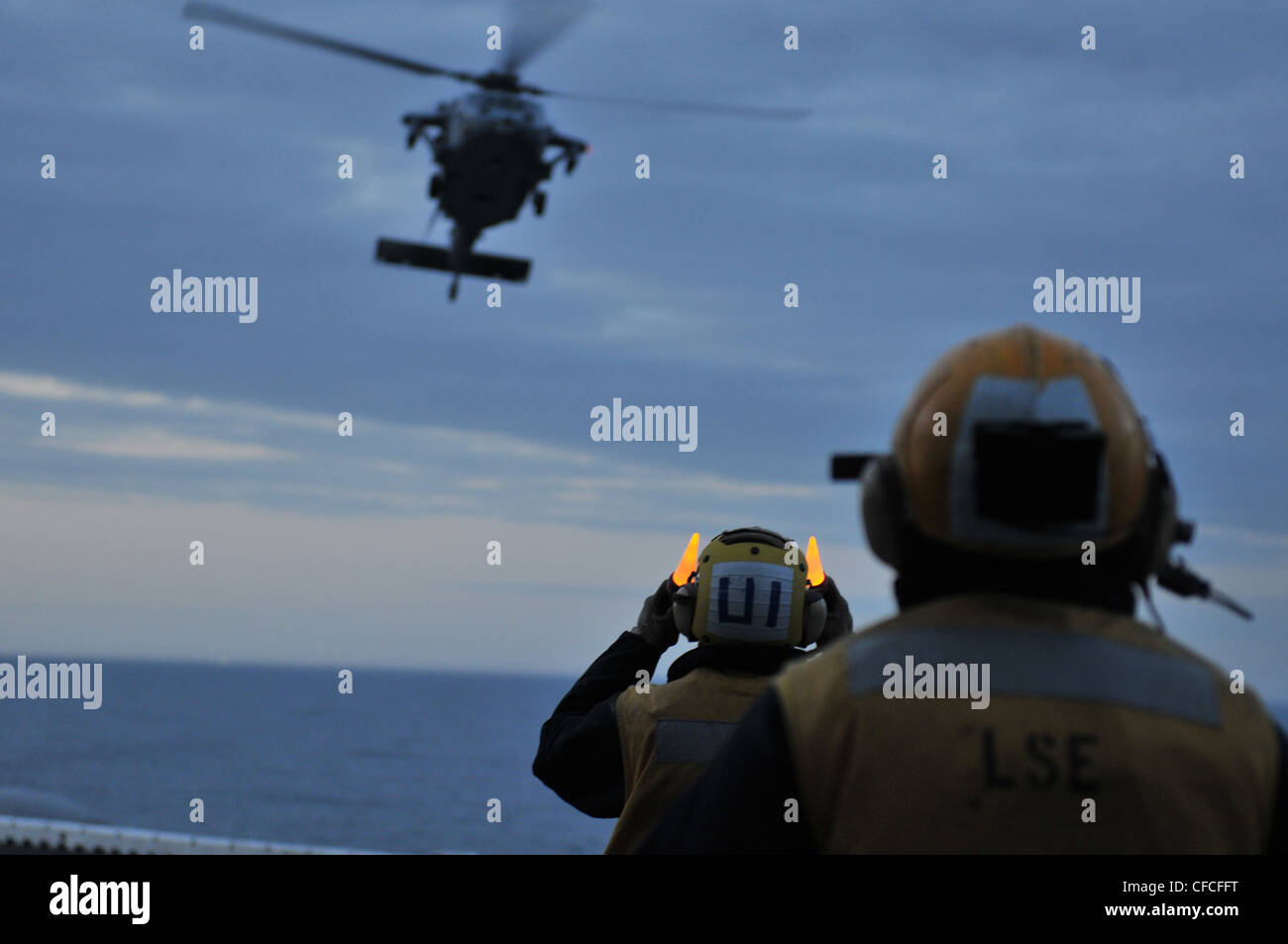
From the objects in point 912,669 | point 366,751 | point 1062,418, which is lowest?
point 366,751

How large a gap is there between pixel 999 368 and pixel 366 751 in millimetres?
126600

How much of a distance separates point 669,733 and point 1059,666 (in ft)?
8.67

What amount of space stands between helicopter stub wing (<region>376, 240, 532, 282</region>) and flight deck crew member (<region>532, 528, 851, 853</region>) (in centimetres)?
863

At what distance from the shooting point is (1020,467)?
7.15 ft

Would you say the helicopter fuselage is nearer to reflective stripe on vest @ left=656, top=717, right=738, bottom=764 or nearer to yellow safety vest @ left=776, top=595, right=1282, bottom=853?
reflective stripe on vest @ left=656, top=717, right=738, bottom=764

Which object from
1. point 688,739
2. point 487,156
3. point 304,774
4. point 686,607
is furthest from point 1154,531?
point 304,774

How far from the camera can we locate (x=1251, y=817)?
2133 millimetres

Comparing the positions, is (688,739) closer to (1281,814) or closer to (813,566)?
(813,566)

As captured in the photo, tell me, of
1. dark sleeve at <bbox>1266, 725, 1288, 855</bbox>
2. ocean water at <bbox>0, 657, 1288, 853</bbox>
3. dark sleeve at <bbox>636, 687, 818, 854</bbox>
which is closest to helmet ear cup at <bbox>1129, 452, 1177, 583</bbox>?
dark sleeve at <bbox>1266, 725, 1288, 855</bbox>

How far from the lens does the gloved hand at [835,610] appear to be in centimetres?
523
